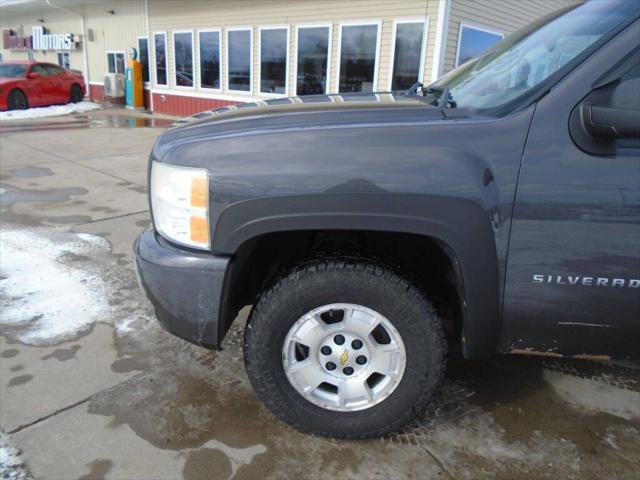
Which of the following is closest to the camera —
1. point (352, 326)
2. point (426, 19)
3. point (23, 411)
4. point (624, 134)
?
point (624, 134)

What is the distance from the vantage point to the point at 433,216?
1.88 m

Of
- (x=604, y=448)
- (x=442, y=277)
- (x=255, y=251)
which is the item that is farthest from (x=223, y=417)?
(x=604, y=448)

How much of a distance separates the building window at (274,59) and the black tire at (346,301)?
38.2 feet

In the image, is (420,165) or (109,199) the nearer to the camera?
(420,165)

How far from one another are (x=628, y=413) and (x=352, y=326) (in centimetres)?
165

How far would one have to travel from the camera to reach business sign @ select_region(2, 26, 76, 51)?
69.9 ft

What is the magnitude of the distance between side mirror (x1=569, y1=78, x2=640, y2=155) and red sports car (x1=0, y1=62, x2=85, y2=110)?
17818 millimetres

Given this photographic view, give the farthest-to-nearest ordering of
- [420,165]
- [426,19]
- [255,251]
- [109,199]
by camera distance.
Answer: [426,19] → [109,199] → [255,251] → [420,165]

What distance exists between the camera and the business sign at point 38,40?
69.9 ft

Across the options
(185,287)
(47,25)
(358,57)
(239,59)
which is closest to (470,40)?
(358,57)

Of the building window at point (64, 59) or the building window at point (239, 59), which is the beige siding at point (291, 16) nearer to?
the building window at point (239, 59)

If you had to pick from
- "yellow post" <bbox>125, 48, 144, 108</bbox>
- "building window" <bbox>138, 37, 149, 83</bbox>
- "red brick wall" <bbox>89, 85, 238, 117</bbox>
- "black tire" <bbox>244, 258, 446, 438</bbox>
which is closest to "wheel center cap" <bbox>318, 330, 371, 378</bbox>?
"black tire" <bbox>244, 258, 446, 438</bbox>

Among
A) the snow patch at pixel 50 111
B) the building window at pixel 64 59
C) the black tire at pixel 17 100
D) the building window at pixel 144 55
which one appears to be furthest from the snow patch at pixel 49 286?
the building window at pixel 64 59

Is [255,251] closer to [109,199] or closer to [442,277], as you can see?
[442,277]
